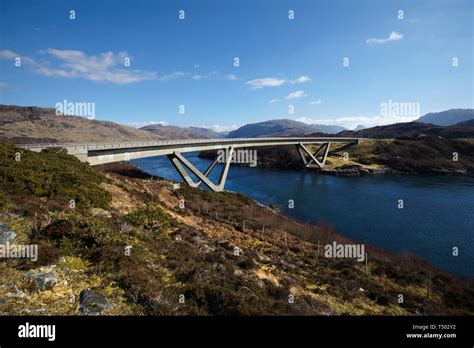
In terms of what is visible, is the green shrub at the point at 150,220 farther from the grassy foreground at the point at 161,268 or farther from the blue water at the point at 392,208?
the blue water at the point at 392,208

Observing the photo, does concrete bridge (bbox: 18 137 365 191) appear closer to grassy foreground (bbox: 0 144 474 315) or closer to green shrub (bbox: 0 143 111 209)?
green shrub (bbox: 0 143 111 209)

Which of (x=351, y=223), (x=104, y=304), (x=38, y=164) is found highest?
(x=38, y=164)

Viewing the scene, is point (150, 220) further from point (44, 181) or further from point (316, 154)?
point (316, 154)

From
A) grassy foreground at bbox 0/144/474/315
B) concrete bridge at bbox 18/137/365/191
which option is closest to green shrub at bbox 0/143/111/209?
grassy foreground at bbox 0/144/474/315

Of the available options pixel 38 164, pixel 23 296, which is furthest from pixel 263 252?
pixel 38 164

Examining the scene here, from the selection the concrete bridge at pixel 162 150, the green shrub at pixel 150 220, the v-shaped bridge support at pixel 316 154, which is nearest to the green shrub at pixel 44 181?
the green shrub at pixel 150 220

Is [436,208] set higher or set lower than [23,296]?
lower

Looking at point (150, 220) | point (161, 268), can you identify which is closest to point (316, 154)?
point (150, 220)
